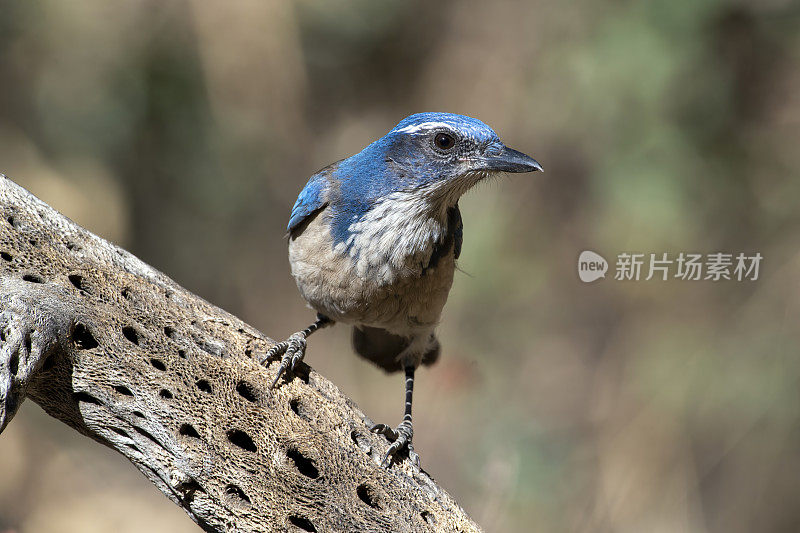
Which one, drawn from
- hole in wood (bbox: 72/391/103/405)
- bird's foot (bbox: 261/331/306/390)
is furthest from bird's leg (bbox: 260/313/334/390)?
hole in wood (bbox: 72/391/103/405)

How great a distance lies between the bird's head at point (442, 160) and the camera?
3.71 meters

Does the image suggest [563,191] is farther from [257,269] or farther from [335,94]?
[257,269]

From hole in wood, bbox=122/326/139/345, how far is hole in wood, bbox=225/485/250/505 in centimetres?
70

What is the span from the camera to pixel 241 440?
308 centimetres

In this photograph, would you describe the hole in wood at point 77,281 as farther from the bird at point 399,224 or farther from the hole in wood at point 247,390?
the bird at point 399,224

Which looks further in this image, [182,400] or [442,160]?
[442,160]

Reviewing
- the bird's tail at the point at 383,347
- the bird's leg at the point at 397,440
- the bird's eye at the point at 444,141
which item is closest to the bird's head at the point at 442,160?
the bird's eye at the point at 444,141

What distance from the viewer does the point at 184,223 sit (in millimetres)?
7539

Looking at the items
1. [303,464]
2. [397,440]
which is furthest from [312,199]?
[303,464]

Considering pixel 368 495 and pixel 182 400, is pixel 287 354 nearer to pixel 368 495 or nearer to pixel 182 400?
pixel 182 400

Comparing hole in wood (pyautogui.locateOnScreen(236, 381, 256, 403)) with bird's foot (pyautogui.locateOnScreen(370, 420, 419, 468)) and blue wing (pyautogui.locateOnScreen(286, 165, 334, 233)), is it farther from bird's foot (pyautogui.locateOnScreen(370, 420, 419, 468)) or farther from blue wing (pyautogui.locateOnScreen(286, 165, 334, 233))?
blue wing (pyautogui.locateOnScreen(286, 165, 334, 233))

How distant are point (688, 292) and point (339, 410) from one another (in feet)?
14.2

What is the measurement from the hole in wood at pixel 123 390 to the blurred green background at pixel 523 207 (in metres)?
3.13

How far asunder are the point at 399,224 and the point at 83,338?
150 cm
